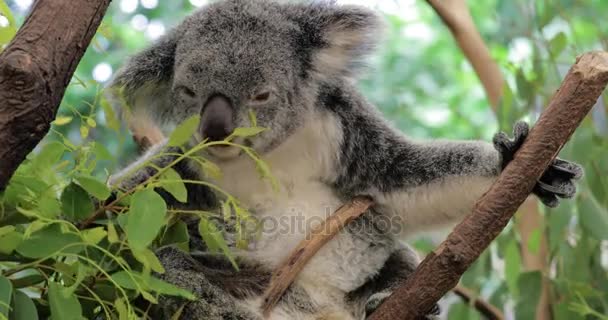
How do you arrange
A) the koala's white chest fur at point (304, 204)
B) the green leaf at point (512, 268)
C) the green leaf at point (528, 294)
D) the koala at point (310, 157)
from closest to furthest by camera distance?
1. the koala at point (310, 157)
2. the koala's white chest fur at point (304, 204)
3. the green leaf at point (528, 294)
4. the green leaf at point (512, 268)

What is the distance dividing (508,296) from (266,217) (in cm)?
151

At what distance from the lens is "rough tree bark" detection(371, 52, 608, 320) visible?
6.01 ft

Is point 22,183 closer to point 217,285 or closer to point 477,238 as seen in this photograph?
point 217,285

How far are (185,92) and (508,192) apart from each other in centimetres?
92

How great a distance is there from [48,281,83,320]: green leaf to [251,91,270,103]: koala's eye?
0.80m

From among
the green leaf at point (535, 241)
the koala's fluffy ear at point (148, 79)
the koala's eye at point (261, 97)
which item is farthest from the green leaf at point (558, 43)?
the koala's fluffy ear at point (148, 79)

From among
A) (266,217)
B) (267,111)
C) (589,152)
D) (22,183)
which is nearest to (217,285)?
(266,217)

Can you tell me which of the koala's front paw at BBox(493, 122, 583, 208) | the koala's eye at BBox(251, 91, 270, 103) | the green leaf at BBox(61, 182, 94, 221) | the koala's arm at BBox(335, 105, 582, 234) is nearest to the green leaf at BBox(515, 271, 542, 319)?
the koala's arm at BBox(335, 105, 582, 234)

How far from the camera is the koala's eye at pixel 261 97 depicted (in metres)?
2.16

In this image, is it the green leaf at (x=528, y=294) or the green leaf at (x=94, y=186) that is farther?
the green leaf at (x=528, y=294)

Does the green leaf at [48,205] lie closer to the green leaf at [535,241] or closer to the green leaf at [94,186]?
the green leaf at [94,186]

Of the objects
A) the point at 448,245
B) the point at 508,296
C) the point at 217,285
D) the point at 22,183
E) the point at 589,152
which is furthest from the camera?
the point at 508,296

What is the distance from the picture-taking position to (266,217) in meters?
2.36

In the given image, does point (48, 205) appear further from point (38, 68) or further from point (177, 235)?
point (177, 235)
